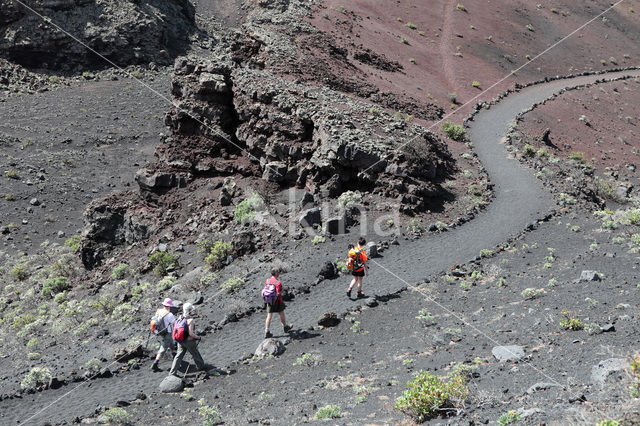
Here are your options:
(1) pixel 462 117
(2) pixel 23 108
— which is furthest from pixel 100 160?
(1) pixel 462 117

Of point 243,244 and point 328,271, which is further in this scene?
point 243,244

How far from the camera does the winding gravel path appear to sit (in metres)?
12.2

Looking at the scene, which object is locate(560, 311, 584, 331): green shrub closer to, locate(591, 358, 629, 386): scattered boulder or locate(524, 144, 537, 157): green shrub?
locate(591, 358, 629, 386): scattered boulder

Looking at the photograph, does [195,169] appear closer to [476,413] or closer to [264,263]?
[264,263]

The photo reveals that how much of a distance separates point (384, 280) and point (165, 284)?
717 centimetres

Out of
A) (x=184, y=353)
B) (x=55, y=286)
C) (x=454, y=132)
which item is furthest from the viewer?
(x=454, y=132)

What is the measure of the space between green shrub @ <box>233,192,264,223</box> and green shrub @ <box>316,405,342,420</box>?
11.4 metres

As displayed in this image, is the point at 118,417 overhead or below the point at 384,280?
below

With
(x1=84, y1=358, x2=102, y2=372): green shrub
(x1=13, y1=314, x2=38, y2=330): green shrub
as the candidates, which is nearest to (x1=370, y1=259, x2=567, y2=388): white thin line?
(x1=84, y1=358, x2=102, y2=372): green shrub

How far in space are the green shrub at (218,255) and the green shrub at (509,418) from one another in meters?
12.4

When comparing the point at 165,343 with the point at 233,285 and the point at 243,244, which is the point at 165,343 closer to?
the point at 233,285

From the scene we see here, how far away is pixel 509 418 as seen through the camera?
6.81 meters

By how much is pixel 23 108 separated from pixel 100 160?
11.2 meters

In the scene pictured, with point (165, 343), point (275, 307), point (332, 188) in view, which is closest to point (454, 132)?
point (332, 188)
